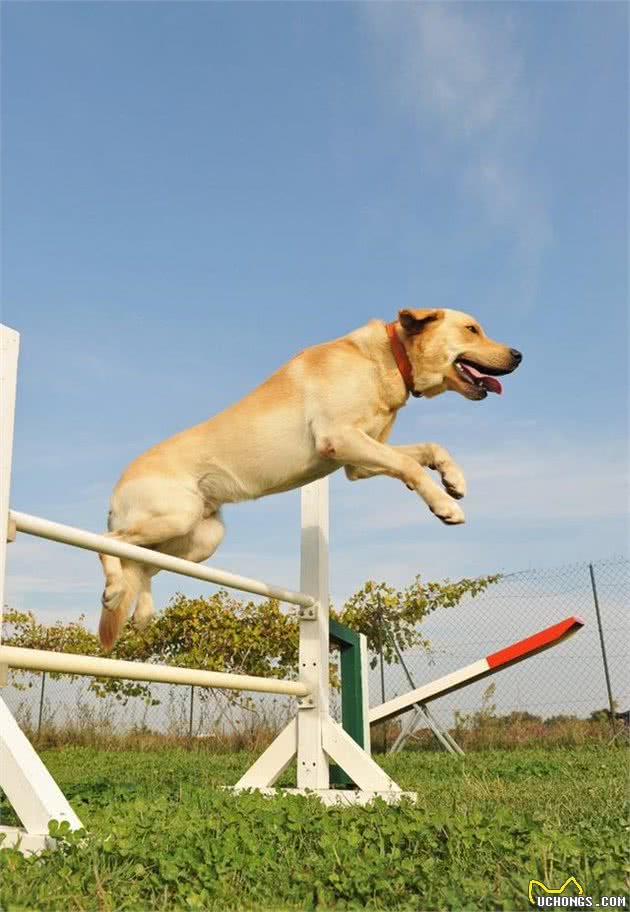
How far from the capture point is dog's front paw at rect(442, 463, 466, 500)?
354 centimetres

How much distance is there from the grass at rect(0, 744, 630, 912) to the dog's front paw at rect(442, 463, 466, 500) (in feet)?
3.97

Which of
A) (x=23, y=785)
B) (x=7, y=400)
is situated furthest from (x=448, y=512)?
(x=23, y=785)

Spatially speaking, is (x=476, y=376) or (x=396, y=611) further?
(x=396, y=611)

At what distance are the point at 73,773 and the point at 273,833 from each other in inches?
152

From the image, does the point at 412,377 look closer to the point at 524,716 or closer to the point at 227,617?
the point at 524,716

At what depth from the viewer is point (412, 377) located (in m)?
3.79

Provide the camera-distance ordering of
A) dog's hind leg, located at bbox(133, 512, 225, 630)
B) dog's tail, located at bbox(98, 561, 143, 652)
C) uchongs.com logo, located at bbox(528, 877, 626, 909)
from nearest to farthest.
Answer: uchongs.com logo, located at bbox(528, 877, 626, 909) → dog's tail, located at bbox(98, 561, 143, 652) → dog's hind leg, located at bbox(133, 512, 225, 630)

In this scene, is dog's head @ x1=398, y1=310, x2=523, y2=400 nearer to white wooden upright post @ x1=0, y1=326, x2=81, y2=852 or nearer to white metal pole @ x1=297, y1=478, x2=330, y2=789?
white metal pole @ x1=297, y1=478, x2=330, y2=789

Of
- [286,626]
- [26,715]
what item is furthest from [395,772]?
[26,715]

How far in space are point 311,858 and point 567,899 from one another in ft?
2.27

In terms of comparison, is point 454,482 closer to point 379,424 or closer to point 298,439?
point 379,424

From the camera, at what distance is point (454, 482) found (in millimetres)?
3568

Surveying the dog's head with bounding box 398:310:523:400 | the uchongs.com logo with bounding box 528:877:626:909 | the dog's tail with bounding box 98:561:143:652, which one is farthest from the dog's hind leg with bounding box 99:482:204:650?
the uchongs.com logo with bounding box 528:877:626:909

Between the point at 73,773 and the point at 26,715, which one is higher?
the point at 26,715
